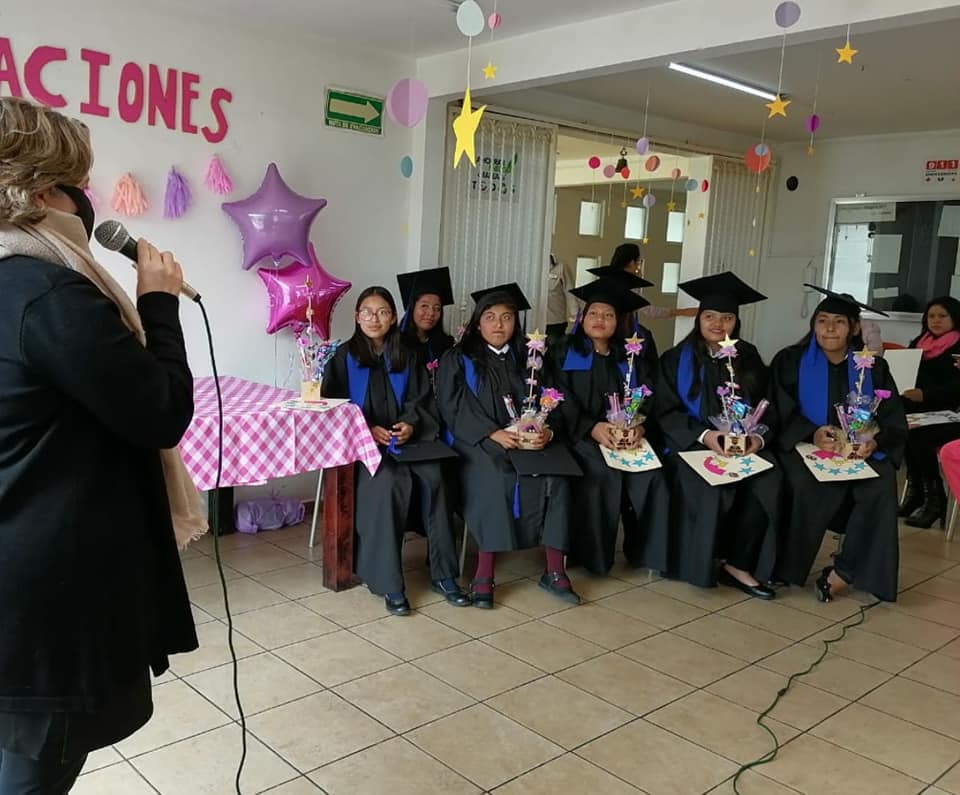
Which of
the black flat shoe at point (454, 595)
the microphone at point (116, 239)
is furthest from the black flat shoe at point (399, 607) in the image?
the microphone at point (116, 239)

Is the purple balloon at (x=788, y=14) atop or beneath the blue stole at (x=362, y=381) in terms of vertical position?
atop

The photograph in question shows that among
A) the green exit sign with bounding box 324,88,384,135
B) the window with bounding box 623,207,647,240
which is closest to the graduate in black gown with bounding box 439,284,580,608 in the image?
the green exit sign with bounding box 324,88,384,135

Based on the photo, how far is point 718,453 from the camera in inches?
145

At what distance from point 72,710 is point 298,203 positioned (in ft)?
10.5

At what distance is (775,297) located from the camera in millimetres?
7191

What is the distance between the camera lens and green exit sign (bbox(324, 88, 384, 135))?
438 centimetres

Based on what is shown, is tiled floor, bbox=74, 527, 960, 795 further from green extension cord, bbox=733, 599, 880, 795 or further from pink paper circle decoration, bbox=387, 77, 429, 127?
pink paper circle decoration, bbox=387, 77, 429, 127

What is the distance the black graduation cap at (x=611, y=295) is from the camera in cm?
386

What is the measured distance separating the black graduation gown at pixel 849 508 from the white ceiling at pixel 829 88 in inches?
61.7

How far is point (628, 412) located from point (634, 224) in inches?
263

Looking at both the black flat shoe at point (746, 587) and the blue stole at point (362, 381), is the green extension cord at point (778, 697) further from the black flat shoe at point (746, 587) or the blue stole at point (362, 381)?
the blue stole at point (362, 381)

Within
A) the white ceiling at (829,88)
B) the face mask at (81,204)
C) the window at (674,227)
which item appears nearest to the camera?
the face mask at (81,204)

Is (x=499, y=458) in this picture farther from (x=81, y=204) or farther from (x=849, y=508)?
(x=81, y=204)

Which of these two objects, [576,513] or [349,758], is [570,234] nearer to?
[576,513]
